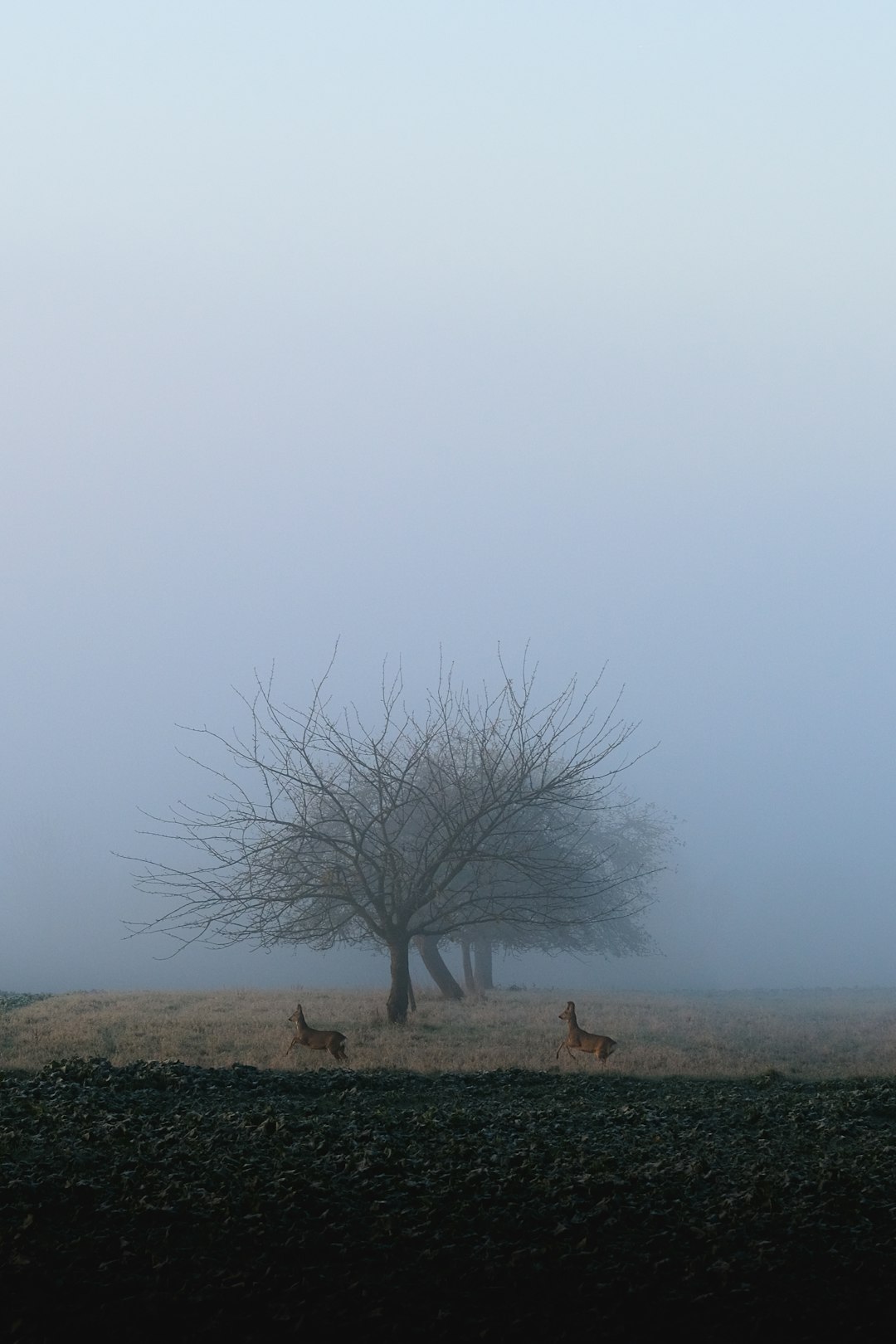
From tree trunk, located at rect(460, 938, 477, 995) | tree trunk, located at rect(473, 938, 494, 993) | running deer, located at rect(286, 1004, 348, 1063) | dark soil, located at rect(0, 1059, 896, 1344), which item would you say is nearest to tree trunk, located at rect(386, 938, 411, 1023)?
running deer, located at rect(286, 1004, 348, 1063)

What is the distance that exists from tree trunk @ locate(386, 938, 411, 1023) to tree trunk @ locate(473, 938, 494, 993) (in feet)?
50.8

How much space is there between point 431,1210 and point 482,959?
3351 cm

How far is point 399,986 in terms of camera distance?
23.0m

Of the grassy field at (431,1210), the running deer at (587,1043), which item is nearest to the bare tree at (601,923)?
the running deer at (587,1043)

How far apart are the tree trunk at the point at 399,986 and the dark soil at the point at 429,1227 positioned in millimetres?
12967

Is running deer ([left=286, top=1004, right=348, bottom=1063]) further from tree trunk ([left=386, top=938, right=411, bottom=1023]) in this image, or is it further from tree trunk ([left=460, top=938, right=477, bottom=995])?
tree trunk ([left=460, top=938, right=477, bottom=995])

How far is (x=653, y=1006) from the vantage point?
1281 inches

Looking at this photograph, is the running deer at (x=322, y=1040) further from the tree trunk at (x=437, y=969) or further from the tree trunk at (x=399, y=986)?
→ the tree trunk at (x=437, y=969)

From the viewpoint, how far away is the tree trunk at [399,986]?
2281 centimetres

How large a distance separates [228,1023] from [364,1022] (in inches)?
104

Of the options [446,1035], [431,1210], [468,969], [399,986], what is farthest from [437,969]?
[431,1210]

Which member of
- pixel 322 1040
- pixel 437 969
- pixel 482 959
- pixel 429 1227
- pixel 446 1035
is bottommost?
pixel 429 1227

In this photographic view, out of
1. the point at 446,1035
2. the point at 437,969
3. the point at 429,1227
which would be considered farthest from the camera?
the point at 437,969

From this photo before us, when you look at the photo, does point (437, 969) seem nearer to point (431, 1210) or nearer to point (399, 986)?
point (399, 986)
